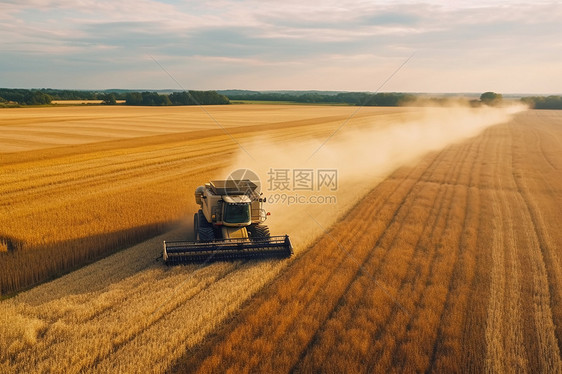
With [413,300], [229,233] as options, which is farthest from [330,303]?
[229,233]

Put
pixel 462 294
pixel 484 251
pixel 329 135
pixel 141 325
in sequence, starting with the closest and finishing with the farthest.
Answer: pixel 141 325 < pixel 462 294 < pixel 484 251 < pixel 329 135

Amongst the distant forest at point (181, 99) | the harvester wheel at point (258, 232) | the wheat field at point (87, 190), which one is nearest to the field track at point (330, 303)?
the wheat field at point (87, 190)

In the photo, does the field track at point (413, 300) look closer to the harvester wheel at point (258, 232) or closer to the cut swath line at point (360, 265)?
the cut swath line at point (360, 265)

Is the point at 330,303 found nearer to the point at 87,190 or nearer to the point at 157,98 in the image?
the point at 87,190

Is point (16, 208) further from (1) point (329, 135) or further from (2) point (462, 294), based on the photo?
(1) point (329, 135)

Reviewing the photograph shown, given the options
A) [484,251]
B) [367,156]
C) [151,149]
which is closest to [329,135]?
[367,156]

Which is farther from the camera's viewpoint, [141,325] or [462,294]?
[462,294]
